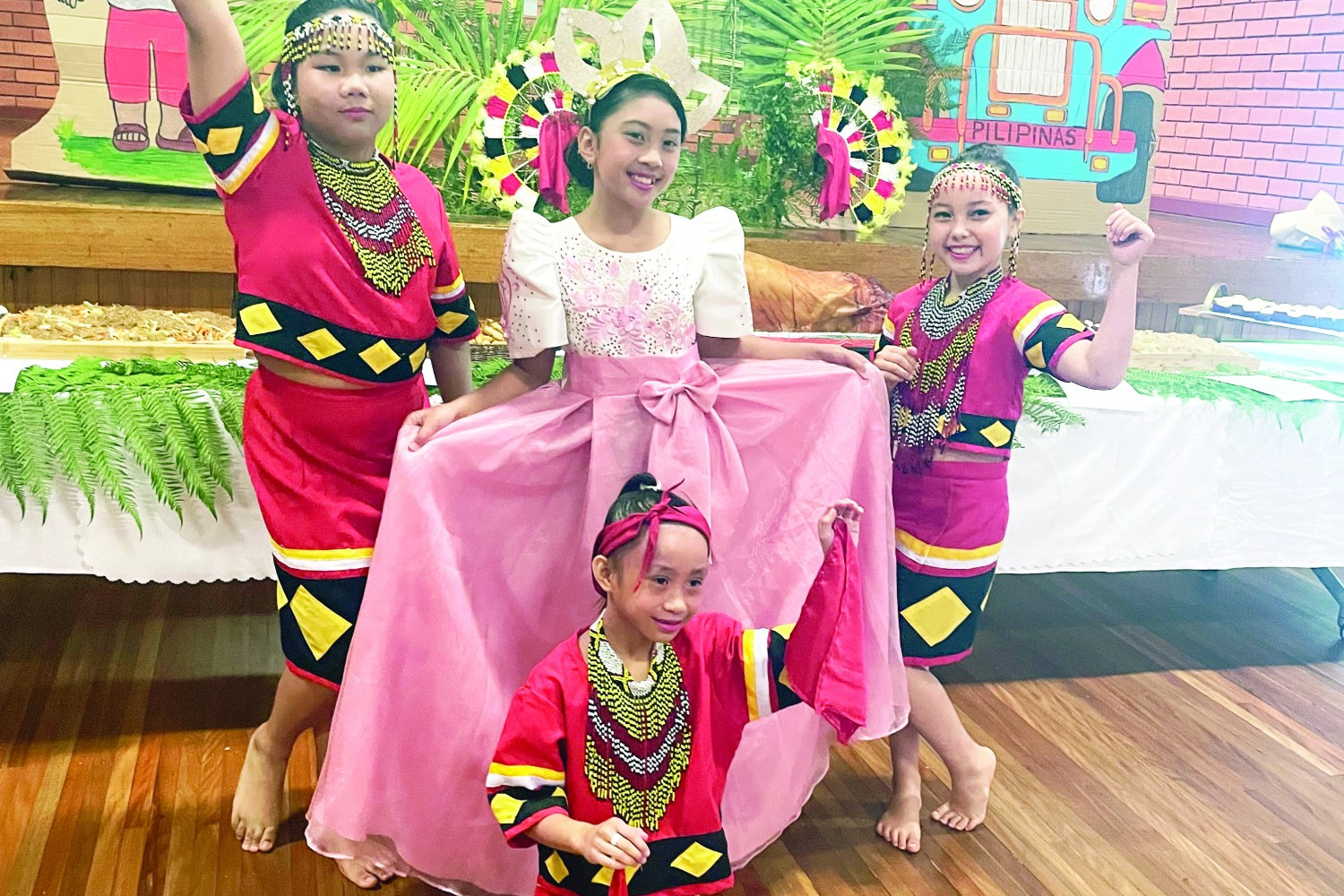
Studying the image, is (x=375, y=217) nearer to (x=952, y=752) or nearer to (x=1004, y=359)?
(x=1004, y=359)

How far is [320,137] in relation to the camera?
1.75 metres

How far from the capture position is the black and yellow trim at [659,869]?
5.27ft

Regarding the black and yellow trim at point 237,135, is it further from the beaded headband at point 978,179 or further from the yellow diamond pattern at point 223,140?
the beaded headband at point 978,179

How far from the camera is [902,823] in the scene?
2170 millimetres

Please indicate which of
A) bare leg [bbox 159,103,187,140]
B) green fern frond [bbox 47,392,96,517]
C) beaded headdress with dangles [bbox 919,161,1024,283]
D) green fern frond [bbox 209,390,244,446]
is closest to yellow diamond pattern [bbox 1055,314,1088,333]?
beaded headdress with dangles [bbox 919,161,1024,283]

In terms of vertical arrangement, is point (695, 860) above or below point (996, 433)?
below

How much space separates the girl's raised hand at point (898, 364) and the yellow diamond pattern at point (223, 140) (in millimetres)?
1115

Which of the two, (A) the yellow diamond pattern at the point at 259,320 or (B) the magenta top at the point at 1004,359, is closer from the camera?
(A) the yellow diamond pattern at the point at 259,320

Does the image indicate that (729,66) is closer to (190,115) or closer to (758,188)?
(758,188)

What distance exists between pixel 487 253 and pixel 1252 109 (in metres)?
3.30

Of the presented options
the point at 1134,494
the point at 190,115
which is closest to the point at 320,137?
the point at 190,115

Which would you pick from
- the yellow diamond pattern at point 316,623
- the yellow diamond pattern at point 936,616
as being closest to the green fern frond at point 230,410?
the yellow diamond pattern at point 316,623

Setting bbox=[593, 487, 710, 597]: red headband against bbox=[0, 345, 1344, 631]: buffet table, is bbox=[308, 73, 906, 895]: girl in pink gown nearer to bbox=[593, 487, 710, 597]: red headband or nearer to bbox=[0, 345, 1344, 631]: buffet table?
bbox=[593, 487, 710, 597]: red headband

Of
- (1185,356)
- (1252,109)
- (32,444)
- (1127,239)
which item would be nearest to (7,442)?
(32,444)
